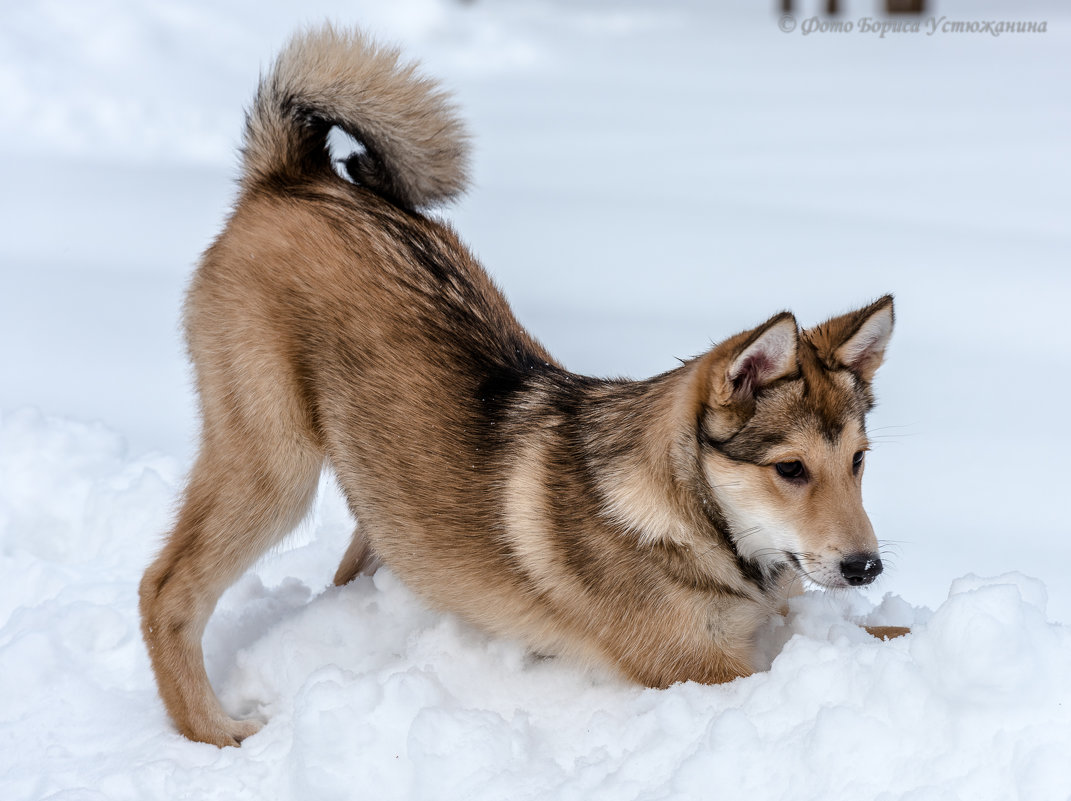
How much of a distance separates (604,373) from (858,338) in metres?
3.07

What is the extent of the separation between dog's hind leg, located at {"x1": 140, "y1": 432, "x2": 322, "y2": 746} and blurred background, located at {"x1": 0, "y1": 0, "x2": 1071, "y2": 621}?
158 cm

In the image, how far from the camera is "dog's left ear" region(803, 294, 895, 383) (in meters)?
3.47

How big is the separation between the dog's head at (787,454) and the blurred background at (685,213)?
1354mm

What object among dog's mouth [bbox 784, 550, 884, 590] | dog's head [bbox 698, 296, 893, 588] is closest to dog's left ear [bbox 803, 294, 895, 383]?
dog's head [bbox 698, 296, 893, 588]

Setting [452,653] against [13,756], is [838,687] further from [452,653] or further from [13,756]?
[13,756]

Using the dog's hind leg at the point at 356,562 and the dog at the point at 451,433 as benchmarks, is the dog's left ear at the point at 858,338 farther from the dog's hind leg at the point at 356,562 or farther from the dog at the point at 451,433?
the dog's hind leg at the point at 356,562

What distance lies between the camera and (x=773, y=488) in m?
3.30

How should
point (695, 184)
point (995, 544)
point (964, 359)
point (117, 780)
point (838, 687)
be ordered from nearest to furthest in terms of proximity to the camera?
point (838, 687)
point (117, 780)
point (995, 544)
point (964, 359)
point (695, 184)

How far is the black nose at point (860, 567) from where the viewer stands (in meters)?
3.18

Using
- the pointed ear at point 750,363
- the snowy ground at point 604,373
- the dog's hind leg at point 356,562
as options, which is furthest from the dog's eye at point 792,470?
the dog's hind leg at point 356,562

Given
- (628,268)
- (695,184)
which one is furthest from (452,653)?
(695,184)

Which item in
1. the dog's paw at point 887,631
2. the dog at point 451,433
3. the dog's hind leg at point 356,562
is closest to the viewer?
the dog at point 451,433

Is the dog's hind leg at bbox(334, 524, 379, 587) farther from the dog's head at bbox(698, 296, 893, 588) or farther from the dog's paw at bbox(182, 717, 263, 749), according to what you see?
the dog's head at bbox(698, 296, 893, 588)

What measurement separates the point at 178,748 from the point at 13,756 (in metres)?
0.51
